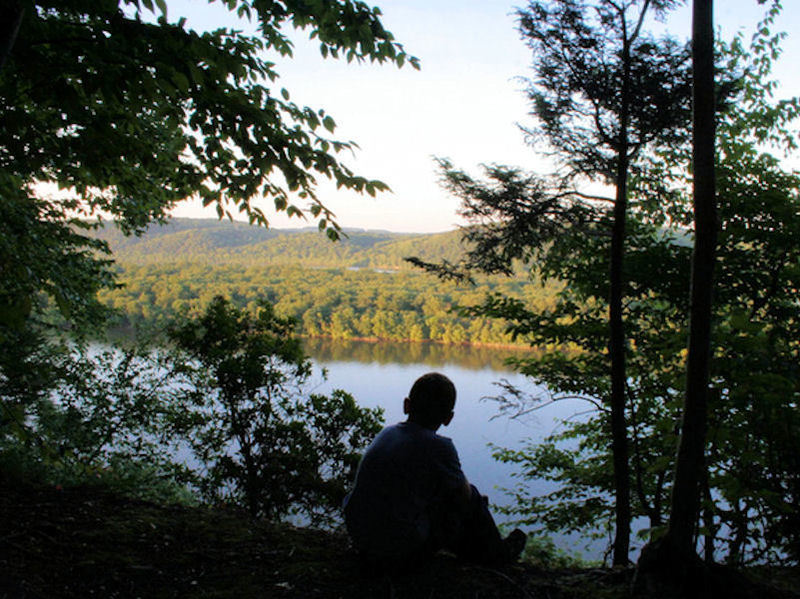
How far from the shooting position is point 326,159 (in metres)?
2.72

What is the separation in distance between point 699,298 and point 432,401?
3.73 ft

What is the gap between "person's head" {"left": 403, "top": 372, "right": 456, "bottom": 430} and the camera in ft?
7.66

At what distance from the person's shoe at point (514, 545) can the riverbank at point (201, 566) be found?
41 millimetres

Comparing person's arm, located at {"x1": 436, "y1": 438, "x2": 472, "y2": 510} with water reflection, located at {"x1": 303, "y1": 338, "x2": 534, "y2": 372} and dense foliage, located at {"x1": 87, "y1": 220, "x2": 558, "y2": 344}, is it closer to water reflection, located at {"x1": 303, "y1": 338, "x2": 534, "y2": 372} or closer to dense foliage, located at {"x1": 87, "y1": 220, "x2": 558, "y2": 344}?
dense foliage, located at {"x1": 87, "y1": 220, "x2": 558, "y2": 344}

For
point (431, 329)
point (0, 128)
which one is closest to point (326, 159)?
point (0, 128)

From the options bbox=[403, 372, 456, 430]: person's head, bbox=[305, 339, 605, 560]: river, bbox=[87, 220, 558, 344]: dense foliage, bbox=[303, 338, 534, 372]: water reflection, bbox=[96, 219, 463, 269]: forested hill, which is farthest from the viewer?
bbox=[96, 219, 463, 269]: forested hill

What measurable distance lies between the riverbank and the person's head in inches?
24.2

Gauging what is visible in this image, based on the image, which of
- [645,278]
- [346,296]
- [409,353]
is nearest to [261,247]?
[346,296]

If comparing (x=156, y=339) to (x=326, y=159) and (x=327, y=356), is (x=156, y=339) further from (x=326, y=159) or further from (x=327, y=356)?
(x=327, y=356)

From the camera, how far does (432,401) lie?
2.33 m

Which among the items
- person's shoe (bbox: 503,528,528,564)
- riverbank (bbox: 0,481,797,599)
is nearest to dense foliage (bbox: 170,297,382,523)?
riverbank (bbox: 0,481,797,599)

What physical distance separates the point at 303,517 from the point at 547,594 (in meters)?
4.96

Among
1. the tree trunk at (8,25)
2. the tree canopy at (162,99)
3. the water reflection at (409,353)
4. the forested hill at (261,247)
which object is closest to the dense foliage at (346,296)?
the water reflection at (409,353)

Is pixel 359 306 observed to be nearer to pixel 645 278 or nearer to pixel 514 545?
pixel 645 278
